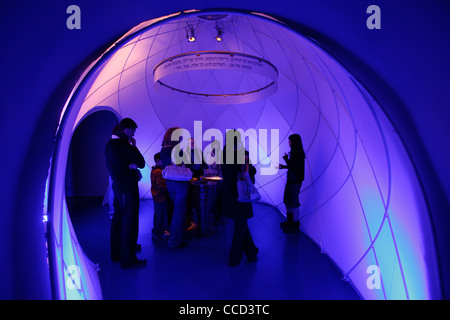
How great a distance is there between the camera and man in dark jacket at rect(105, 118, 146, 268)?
4.21 meters

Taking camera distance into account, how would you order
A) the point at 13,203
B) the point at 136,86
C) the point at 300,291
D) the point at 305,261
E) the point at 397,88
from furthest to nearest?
the point at 136,86 → the point at 305,261 → the point at 300,291 → the point at 397,88 → the point at 13,203

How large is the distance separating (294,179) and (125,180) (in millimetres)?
4536

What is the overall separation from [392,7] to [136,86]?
390 inches

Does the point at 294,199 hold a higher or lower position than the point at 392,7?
lower

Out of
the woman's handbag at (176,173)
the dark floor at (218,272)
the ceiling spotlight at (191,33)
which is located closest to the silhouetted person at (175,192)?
the woman's handbag at (176,173)

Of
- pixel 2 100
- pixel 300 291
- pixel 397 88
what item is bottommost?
pixel 300 291

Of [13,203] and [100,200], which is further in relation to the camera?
[100,200]

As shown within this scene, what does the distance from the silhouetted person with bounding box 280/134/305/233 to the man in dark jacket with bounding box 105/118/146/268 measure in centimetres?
A: 412

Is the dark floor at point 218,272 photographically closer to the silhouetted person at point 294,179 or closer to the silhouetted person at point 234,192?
the silhouetted person at point 294,179

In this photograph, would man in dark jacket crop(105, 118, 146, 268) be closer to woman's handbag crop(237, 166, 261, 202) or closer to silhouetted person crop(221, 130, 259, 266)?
silhouetted person crop(221, 130, 259, 266)

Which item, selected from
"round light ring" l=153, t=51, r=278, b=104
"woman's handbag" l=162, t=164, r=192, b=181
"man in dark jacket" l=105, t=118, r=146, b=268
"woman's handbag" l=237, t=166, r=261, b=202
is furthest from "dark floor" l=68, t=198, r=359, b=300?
"round light ring" l=153, t=51, r=278, b=104

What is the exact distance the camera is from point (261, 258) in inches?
203

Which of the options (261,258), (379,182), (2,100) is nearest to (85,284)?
(2,100)

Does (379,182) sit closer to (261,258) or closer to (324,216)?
(324,216)
